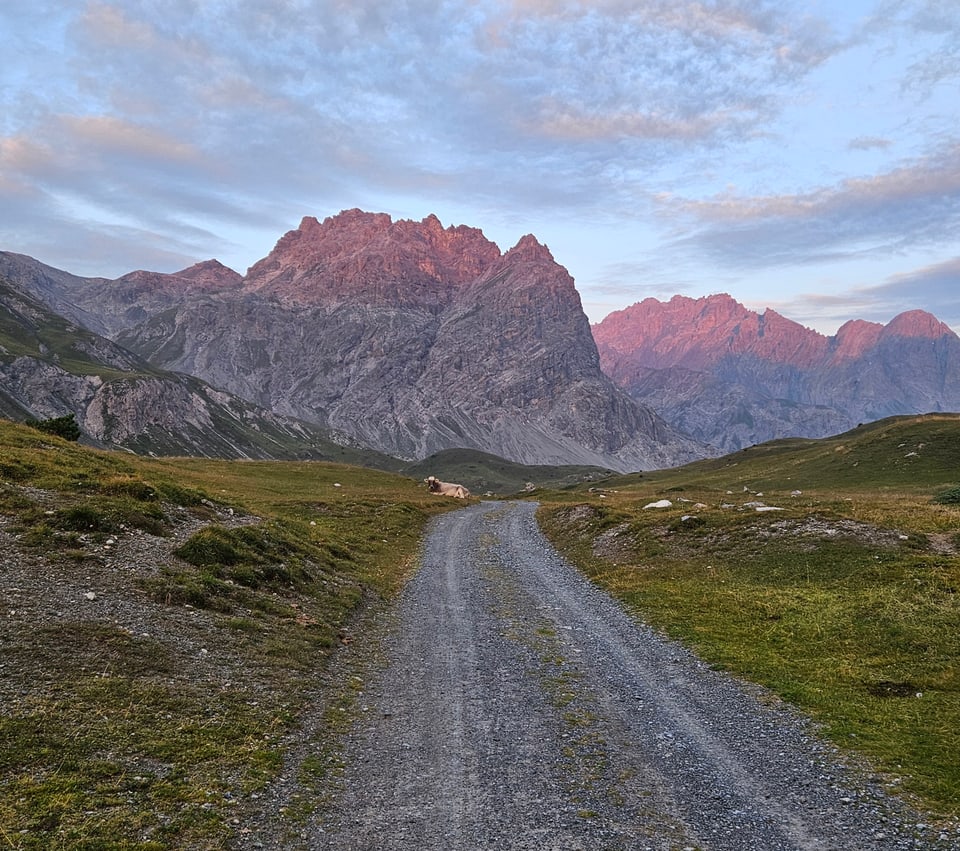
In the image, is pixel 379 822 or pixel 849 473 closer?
pixel 379 822

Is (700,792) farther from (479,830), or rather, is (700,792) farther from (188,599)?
(188,599)

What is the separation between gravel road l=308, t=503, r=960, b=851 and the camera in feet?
30.9

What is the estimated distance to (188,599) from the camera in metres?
18.8

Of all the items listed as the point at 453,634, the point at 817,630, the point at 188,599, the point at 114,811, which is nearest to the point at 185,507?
the point at 188,599

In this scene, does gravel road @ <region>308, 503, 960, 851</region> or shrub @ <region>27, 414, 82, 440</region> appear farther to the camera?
shrub @ <region>27, 414, 82, 440</region>

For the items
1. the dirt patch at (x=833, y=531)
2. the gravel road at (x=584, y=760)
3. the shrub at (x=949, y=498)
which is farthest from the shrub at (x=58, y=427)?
the shrub at (x=949, y=498)

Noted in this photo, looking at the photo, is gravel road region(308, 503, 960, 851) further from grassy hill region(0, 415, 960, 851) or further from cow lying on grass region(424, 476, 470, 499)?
cow lying on grass region(424, 476, 470, 499)

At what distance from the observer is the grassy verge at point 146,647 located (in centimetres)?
907

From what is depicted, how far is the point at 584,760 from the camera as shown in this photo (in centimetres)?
1205

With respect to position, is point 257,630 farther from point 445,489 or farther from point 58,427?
point 445,489

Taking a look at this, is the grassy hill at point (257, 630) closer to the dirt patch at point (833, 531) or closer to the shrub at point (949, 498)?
the dirt patch at point (833, 531)

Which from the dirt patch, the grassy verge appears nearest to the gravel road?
the grassy verge

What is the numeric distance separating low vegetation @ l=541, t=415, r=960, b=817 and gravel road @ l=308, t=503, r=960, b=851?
1.11 metres

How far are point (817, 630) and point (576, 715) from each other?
34.0ft
